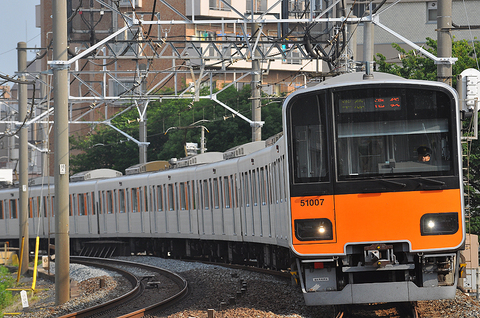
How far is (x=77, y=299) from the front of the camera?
14180 mm

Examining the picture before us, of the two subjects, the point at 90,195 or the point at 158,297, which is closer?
the point at 158,297

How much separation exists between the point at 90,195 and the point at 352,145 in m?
19.5

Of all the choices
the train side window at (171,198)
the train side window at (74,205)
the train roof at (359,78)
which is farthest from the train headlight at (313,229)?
the train side window at (74,205)

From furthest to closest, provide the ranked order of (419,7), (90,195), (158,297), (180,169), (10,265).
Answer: (419,7), (90,195), (10,265), (180,169), (158,297)

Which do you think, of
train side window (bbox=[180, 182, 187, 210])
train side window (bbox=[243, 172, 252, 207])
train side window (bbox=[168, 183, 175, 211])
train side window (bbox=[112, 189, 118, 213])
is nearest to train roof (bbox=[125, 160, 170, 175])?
train side window (bbox=[112, 189, 118, 213])

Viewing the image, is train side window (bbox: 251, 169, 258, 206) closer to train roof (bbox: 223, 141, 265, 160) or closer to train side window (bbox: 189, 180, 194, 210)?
train roof (bbox: 223, 141, 265, 160)

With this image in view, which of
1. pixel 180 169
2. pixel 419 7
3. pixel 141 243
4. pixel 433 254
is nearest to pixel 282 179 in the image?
pixel 433 254

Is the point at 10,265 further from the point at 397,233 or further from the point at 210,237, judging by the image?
the point at 397,233

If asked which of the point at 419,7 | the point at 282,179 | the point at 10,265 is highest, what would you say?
the point at 419,7

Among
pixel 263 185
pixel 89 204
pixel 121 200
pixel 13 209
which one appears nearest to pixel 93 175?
pixel 89 204

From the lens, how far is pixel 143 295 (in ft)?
46.8

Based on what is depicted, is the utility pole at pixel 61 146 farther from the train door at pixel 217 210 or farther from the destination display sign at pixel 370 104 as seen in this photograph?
the destination display sign at pixel 370 104

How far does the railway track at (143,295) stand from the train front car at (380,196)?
321 cm

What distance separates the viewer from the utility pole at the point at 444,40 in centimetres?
1212
